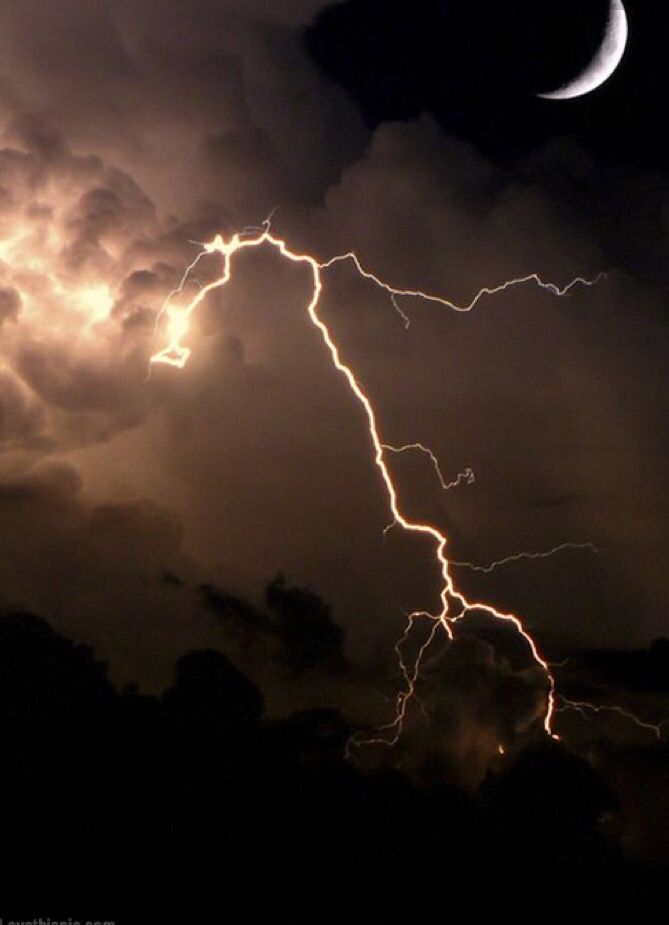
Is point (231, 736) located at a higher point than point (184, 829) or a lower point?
higher

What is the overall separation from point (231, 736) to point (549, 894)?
7.83 meters

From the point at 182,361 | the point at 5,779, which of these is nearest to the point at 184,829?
the point at 5,779

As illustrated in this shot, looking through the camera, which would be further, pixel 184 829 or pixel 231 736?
pixel 231 736

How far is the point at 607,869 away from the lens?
2161cm

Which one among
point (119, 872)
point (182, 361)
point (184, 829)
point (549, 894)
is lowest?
point (119, 872)

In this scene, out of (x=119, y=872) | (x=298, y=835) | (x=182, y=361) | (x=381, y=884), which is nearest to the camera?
(x=182, y=361)

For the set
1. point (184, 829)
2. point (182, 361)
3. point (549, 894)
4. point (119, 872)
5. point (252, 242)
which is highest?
point (252, 242)

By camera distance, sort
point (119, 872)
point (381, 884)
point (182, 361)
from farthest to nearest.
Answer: point (381, 884) < point (119, 872) < point (182, 361)

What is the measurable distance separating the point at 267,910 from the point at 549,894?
6.48m

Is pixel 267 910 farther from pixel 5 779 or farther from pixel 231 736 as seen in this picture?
pixel 5 779

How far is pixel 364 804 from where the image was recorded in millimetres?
21859

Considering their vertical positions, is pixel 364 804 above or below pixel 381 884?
above

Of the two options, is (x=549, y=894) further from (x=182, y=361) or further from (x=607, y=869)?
(x=182, y=361)

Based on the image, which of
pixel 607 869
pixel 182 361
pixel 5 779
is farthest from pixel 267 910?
pixel 182 361
